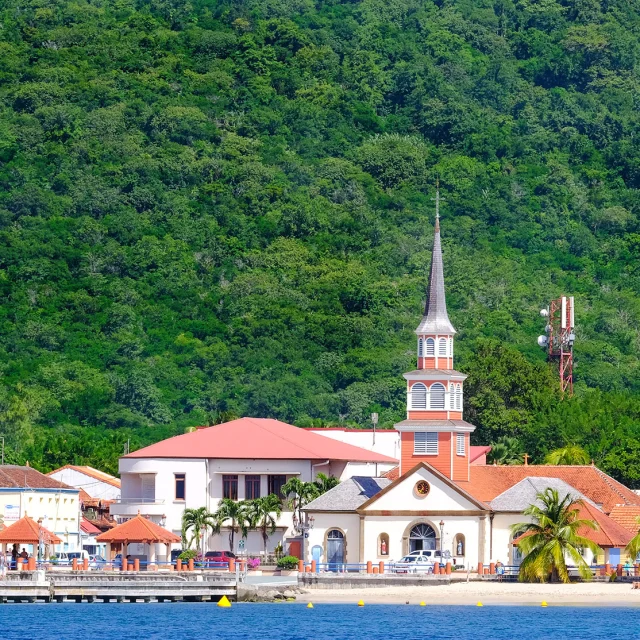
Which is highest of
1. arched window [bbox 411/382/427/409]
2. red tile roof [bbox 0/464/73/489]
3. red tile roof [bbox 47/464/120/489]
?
arched window [bbox 411/382/427/409]

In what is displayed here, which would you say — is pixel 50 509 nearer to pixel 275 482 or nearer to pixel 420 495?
pixel 275 482

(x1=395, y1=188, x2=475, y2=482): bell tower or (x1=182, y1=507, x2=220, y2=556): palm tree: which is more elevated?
(x1=395, y1=188, x2=475, y2=482): bell tower

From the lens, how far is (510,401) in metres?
136

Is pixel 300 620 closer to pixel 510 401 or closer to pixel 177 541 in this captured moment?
pixel 177 541

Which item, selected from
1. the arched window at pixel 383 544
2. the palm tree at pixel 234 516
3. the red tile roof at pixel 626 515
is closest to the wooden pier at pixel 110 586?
the arched window at pixel 383 544

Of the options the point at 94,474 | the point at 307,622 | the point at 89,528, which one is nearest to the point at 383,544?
the point at 307,622

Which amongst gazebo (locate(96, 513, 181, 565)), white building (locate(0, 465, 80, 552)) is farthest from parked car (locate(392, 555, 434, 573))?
white building (locate(0, 465, 80, 552))

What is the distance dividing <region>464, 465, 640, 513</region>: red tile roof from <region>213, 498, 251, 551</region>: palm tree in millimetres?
11513

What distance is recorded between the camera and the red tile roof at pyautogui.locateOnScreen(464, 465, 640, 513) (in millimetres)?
101500

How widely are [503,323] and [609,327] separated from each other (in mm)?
9676

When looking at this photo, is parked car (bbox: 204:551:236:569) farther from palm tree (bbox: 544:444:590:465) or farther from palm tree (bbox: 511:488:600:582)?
palm tree (bbox: 544:444:590:465)

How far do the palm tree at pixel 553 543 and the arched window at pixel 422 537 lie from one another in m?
6.53

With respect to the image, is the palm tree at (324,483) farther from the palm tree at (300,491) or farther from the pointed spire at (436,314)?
the pointed spire at (436,314)

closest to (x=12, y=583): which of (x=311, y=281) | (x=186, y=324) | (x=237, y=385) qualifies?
(x=237, y=385)
